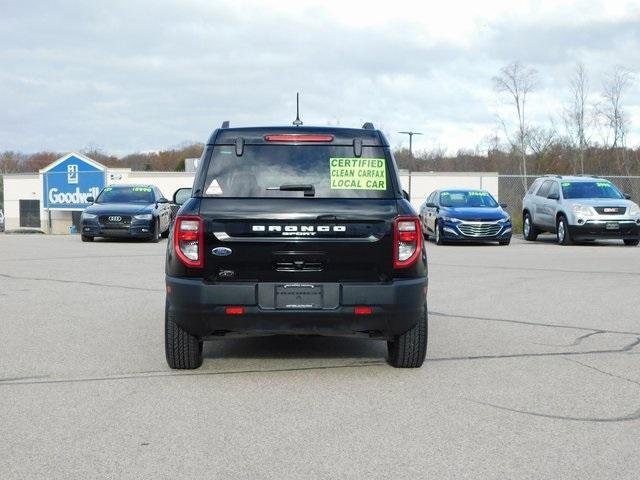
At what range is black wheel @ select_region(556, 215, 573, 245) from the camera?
2374 cm

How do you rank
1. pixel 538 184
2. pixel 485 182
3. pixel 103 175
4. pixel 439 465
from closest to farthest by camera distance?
pixel 439 465 < pixel 538 184 < pixel 103 175 < pixel 485 182

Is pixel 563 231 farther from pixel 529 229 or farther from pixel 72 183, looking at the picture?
pixel 72 183

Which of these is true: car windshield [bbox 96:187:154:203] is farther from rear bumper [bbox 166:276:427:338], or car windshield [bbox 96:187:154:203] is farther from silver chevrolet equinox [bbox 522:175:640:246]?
rear bumper [bbox 166:276:427:338]

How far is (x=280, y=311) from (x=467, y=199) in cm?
1897

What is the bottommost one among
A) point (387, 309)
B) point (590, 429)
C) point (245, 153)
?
point (590, 429)

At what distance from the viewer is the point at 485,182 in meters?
61.9

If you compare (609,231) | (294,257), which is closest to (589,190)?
(609,231)

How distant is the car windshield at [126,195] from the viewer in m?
25.6

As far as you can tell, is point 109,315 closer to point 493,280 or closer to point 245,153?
point 245,153

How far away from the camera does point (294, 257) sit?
22.0 ft

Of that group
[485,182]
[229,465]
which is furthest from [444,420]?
[485,182]

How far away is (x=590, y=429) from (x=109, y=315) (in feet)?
20.4

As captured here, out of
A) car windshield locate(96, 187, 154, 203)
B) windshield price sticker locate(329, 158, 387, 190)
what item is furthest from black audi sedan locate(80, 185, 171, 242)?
windshield price sticker locate(329, 158, 387, 190)

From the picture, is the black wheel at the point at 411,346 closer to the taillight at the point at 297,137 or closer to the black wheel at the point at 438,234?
the taillight at the point at 297,137
